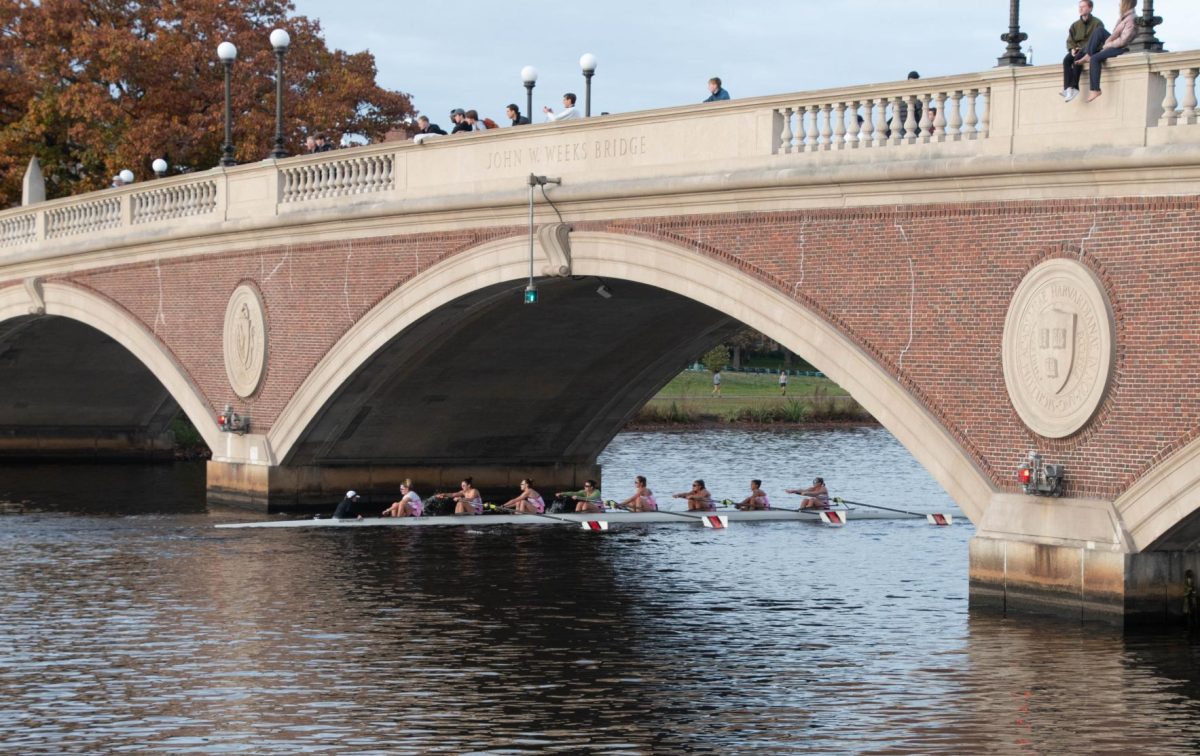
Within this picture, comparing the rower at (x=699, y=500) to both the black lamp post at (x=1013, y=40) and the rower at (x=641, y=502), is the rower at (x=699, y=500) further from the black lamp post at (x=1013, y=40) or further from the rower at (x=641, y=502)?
the black lamp post at (x=1013, y=40)

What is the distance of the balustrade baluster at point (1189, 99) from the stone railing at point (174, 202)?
1937 cm

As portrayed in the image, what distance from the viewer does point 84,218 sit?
36844 mm

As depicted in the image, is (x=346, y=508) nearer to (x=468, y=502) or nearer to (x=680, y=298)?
(x=468, y=502)

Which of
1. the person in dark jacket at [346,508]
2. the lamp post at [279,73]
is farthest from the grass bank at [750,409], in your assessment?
the person in dark jacket at [346,508]

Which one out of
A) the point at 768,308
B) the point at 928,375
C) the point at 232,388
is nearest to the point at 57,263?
the point at 232,388

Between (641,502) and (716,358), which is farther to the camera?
(716,358)

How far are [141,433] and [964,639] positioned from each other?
31.3 m

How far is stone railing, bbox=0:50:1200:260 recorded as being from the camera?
711 inches

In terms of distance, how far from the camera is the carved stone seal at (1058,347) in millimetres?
18219

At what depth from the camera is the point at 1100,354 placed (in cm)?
1819

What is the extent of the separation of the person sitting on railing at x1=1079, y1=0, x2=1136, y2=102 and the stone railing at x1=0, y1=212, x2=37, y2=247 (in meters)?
26.1

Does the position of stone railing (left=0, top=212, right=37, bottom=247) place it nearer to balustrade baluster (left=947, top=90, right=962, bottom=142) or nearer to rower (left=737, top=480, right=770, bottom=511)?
rower (left=737, top=480, right=770, bottom=511)

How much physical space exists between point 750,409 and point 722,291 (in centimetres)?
4088

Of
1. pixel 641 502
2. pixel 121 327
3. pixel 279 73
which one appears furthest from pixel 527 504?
pixel 121 327
